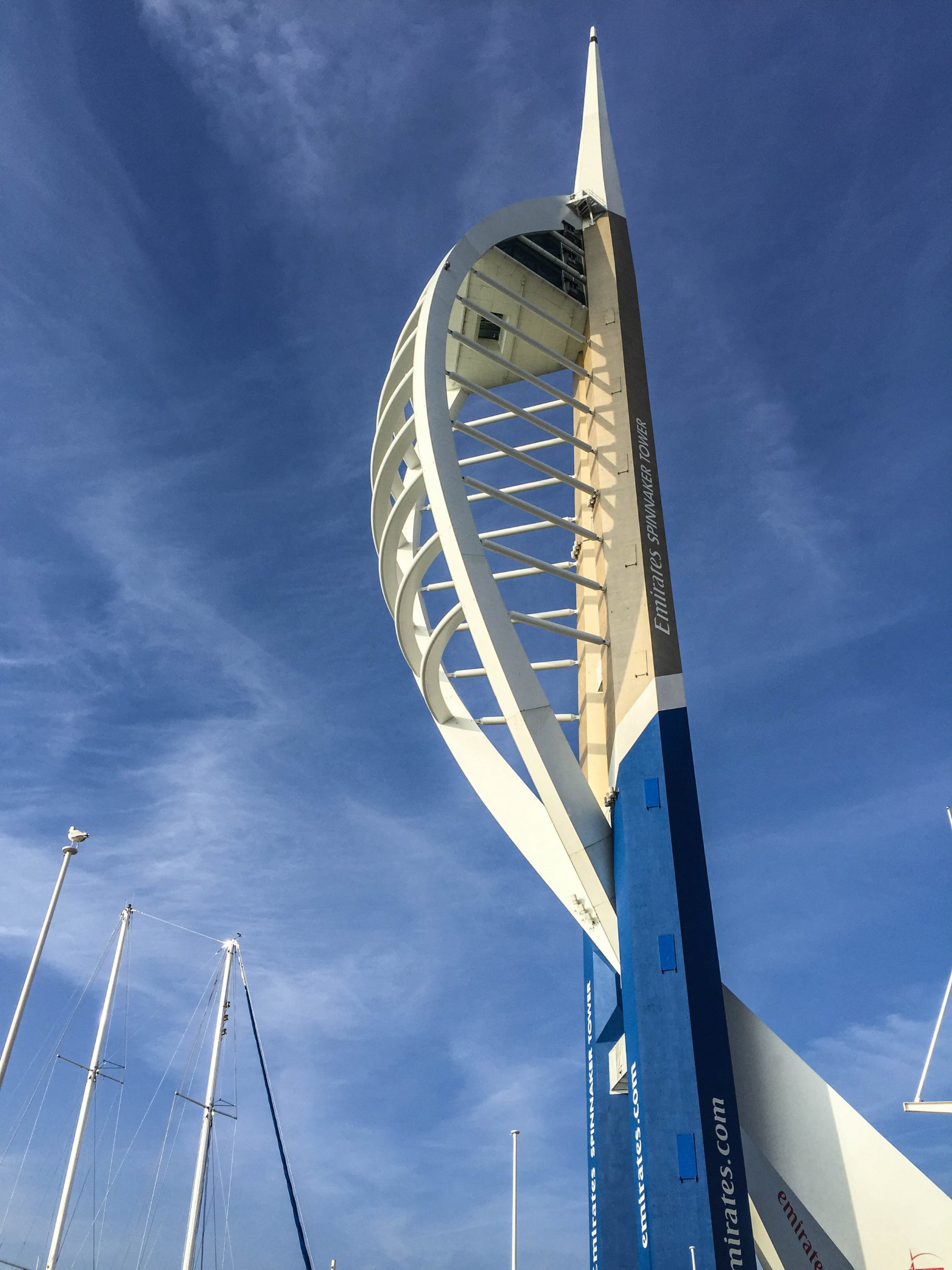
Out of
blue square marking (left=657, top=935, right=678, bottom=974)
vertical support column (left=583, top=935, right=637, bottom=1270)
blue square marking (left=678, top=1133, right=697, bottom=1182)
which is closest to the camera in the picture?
blue square marking (left=678, top=1133, right=697, bottom=1182)

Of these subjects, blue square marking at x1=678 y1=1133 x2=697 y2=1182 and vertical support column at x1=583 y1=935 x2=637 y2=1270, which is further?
vertical support column at x1=583 y1=935 x2=637 y2=1270

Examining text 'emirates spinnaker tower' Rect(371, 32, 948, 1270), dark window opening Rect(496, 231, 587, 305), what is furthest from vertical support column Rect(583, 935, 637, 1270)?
dark window opening Rect(496, 231, 587, 305)

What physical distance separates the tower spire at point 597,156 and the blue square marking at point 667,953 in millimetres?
19075

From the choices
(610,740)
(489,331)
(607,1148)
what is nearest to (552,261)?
(489,331)

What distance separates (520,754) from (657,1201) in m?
6.89

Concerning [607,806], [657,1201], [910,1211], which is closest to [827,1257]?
[910,1211]

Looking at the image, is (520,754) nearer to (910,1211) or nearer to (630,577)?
(630,577)

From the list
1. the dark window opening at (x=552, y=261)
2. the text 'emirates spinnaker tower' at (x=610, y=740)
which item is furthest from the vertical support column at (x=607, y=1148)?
the dark window opening at (x=552, y=261)

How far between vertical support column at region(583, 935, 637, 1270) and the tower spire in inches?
750

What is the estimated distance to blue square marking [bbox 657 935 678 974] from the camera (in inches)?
663

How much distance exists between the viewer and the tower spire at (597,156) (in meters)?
28.5

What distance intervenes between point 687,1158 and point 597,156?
2445 cm

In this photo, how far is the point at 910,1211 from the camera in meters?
15.6

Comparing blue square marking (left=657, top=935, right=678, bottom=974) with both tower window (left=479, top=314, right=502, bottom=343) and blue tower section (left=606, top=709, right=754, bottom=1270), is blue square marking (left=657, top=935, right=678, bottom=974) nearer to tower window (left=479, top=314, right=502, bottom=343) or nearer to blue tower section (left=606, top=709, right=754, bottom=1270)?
blue tower section (left=606, top=709, right=754, bottom=1270)
